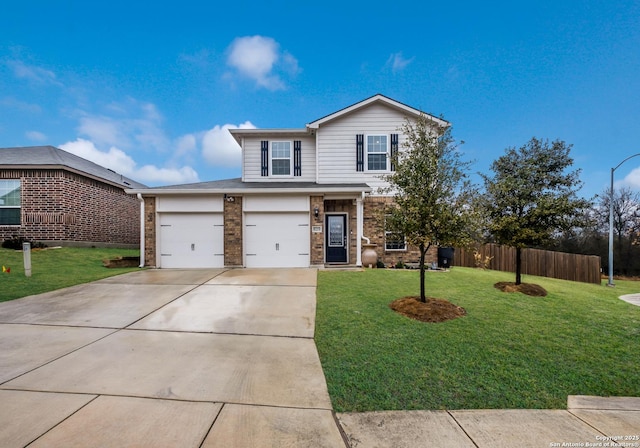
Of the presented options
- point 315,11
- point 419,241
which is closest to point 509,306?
point 419,241

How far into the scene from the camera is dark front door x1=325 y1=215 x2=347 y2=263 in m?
11.5

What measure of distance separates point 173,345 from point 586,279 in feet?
54.0

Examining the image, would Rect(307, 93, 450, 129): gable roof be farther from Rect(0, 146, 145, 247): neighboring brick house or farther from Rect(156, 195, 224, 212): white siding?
Rect(0, 146, 145, 247): neighboring brick house

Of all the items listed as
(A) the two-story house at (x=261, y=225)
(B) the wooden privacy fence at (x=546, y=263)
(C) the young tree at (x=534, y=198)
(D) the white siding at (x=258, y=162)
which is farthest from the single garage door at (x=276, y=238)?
(B) the wooden privacy fence at (x=546, y=263)

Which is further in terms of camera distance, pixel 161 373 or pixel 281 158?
pixel 281 158

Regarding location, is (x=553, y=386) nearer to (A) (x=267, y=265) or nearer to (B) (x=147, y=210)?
(A) (x=267, y=265)

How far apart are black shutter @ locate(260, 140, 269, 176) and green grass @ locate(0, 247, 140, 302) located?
6.36 meters

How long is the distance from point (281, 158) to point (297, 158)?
0.72m

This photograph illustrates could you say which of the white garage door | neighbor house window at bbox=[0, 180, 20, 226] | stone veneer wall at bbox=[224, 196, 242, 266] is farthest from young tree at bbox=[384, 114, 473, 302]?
neighbor house window at bbox=[0, 180, 20, 226]

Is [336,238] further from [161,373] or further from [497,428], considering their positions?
[497,428]

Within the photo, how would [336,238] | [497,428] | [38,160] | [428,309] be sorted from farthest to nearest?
[38,160], [336,238], [428,309], [497,428]

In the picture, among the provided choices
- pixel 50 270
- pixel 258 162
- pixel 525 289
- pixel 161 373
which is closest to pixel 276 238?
pixel 258 162

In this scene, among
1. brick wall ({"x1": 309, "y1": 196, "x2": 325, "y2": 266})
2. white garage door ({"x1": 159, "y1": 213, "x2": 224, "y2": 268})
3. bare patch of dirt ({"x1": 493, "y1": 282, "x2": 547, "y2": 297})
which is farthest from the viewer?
white garage door ({"x1": 159, "y1": 213, "x2": 224, "y2": 268})

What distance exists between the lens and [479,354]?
12.5ft
